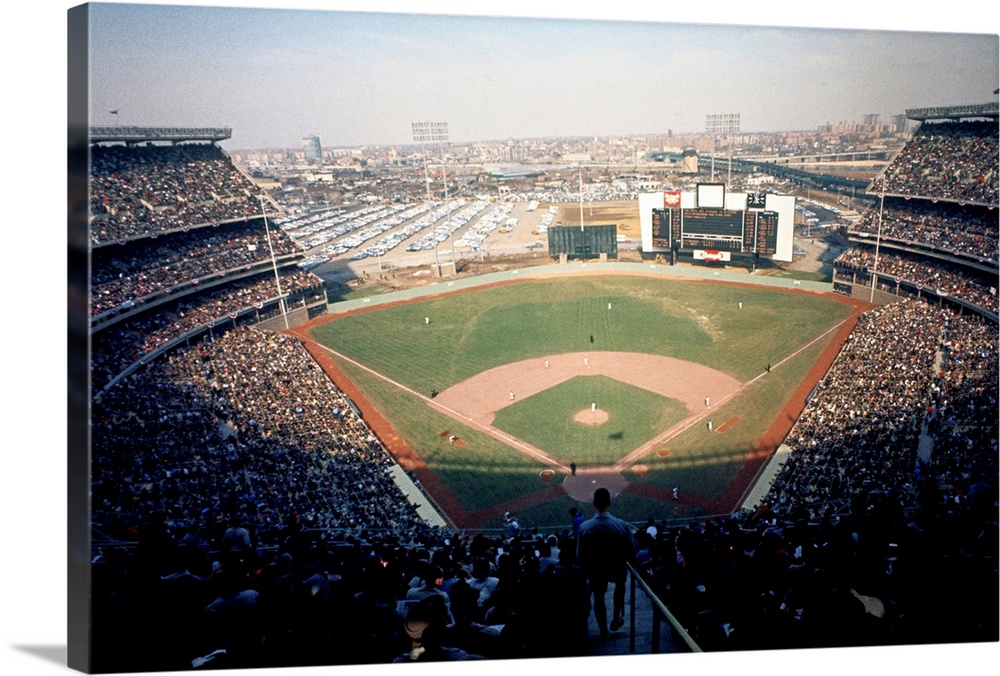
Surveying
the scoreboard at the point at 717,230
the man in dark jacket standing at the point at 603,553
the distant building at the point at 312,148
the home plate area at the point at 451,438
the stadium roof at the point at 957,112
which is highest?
the stadium roof at the point at 957,112

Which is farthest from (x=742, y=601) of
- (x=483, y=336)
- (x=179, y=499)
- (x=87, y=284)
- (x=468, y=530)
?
→ (x=483, y=336)

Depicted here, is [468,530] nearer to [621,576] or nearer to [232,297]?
[621,576]

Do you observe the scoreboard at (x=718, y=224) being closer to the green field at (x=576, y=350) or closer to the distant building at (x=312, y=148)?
the green field at (x=576, y=350)

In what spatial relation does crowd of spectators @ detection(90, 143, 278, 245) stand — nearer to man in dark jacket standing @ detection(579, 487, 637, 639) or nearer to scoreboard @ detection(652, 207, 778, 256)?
man in dark jacket standing @ detection(579, 487, 637, 639)

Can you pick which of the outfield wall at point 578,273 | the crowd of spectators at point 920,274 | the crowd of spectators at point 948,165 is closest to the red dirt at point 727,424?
the crowd of spectators at point 920,274

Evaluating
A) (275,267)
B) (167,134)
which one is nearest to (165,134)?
(167,134)

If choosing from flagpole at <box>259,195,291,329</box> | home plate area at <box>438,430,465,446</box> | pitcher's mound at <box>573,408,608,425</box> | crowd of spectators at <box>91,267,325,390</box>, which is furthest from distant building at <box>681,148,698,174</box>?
home plate area at <box>438,430,465,446</box>
